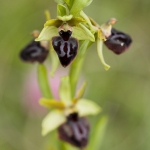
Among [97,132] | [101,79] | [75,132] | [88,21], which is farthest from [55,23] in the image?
[101,79]

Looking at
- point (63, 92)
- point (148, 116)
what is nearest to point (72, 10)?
point (63, 92)

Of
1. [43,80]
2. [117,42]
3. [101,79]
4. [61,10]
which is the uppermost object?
[61,10]

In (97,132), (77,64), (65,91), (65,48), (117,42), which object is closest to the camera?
(65,48)

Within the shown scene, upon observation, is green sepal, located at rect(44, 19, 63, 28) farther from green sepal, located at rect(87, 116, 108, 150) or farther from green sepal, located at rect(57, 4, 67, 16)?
green sepal, located at rect(87, 116, 108, 150)

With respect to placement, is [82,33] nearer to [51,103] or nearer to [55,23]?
[55,23]

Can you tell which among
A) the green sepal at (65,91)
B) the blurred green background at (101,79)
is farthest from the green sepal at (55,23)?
the blurred green background at (101,79)

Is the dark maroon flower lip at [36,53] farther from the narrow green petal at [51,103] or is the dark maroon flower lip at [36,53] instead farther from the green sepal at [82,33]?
the green sepal at [82,33]

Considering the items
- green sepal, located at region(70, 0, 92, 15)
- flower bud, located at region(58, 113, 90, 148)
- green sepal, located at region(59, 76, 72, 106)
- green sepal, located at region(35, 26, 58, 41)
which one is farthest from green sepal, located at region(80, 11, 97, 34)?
flower bud, located at region(58, 113, 90, 148)
